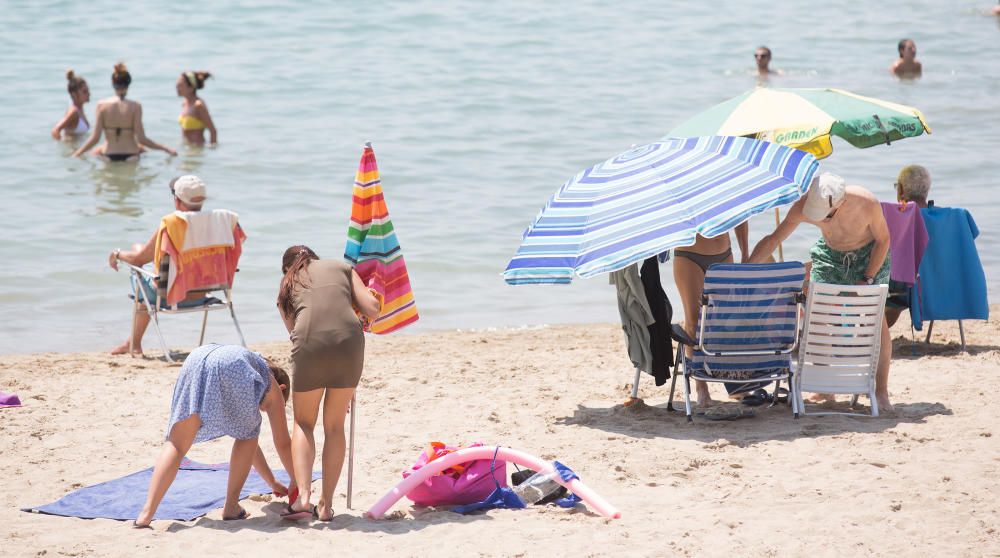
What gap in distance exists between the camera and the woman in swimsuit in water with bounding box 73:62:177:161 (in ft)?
44.0

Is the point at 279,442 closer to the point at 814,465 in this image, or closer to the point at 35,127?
the point at 814,465

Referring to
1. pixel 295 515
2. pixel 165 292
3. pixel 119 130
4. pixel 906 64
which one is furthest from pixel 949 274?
pixel 906 64

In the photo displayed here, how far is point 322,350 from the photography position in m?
4.50

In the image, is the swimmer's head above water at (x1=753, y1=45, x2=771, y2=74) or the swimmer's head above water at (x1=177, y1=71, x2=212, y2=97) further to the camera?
the swimmer's head above water at (x1=753, y1=45, x2=771, y2=74)

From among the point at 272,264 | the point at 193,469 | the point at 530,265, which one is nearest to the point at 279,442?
the point at 193,469

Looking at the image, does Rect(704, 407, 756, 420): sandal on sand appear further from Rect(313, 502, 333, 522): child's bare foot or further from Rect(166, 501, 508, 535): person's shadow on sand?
Rect(313, 502, 333, 522): child's bare foot

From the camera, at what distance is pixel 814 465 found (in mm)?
5176

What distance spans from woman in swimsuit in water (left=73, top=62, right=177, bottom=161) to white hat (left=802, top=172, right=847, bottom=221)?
9637 mm

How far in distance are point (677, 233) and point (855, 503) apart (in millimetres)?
1461

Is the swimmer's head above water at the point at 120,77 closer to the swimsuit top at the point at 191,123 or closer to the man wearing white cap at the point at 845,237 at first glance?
the swimsuit top at the point at 191,123

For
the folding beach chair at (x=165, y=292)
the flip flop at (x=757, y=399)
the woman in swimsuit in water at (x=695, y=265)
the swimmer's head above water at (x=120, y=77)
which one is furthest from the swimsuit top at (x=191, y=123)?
the flip flop at (x=757, y=399)

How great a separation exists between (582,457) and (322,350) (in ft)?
5.19

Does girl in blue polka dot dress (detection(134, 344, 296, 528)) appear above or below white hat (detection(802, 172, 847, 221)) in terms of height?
below

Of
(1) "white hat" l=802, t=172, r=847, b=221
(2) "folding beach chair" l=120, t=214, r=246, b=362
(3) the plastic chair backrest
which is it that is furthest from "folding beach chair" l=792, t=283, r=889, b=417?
(2) "folding beach chair" l=120, t=214, r=246, b=362
